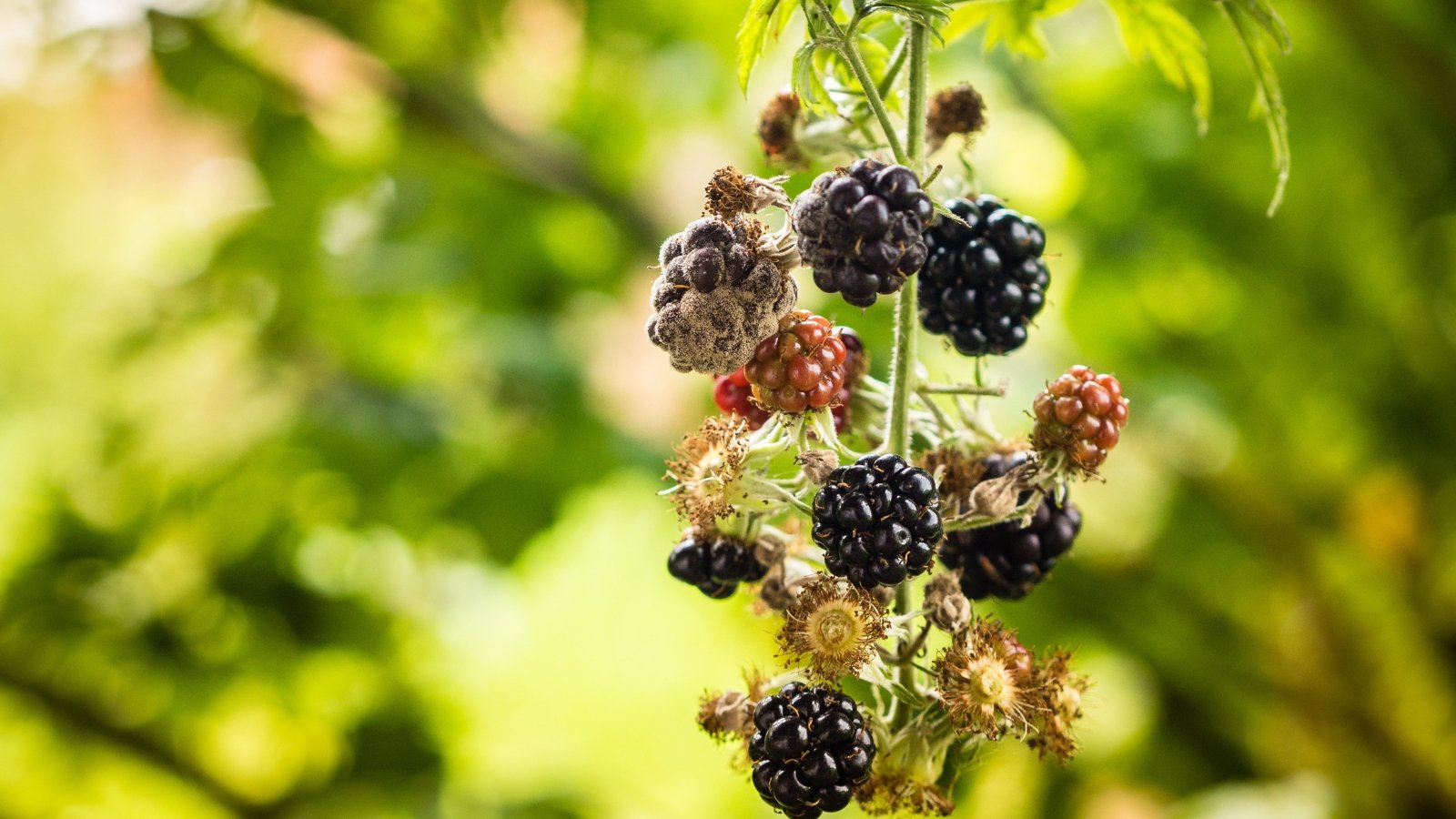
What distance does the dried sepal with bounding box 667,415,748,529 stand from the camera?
0.82 m

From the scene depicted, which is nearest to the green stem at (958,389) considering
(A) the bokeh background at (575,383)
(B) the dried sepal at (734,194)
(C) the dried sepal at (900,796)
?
(B) the dried sepal at (734,194)

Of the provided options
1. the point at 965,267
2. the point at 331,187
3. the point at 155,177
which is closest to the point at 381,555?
the point at 331,187

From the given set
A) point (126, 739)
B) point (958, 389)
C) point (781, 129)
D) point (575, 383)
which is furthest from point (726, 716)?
point (126, 739)

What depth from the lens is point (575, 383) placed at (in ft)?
9.46

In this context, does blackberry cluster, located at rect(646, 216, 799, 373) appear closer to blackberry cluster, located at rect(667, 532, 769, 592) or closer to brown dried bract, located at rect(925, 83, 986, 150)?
blackberry cluster, located at rect(667, 532, 769, 592)

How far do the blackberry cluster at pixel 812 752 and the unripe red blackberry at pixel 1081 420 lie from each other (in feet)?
0.92

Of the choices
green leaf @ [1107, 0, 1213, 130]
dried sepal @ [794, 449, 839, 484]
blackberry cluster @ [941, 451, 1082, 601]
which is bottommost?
blackberry cluster @ [941, 451, 1082, 601]

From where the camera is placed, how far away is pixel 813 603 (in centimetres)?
76

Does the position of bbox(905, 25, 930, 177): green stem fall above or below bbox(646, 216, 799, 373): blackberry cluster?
above

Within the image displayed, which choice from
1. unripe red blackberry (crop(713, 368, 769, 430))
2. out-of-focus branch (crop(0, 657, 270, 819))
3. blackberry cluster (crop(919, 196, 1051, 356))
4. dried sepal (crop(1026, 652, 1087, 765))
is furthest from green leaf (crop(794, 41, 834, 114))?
out-of-focus branch (crop(0, 657, 270, 819))

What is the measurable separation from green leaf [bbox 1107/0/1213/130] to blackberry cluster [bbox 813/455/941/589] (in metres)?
0.51

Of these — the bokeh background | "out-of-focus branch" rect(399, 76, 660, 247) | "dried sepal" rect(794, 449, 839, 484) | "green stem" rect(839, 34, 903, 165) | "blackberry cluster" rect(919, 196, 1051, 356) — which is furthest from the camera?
"out-of-focus branch" rect(399, 76, 660, 247)

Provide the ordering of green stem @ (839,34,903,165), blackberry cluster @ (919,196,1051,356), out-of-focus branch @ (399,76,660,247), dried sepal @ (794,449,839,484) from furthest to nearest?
out-of-focus branch @ (399,76,660,247) → blackberry cluster @ (919,196,1051,356) → dried sepal @ (794,449,839,484) → green stem @ (839,34,903,165)

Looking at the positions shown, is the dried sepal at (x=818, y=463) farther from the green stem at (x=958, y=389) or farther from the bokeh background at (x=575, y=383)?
the bokeh background at (x=575, y=383)
